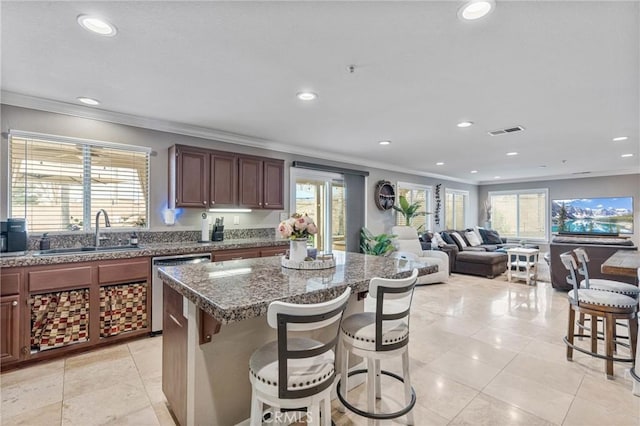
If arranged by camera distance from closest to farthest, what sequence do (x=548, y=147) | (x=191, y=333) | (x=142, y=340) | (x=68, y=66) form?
(x=191, y=333) < (x=68, y=66) < (x=142, y=340) < (x=548, y=147)

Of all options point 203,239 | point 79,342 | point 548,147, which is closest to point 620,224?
point 548,147

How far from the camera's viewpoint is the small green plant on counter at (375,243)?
5.79 meters

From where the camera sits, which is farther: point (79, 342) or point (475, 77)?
point (79, 342)

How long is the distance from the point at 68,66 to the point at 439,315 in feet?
14.8

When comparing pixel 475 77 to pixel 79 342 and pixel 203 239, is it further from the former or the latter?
pixel 79 342

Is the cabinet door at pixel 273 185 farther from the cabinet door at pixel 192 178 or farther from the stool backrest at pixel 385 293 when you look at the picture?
the stool backrest at pixel 385 293

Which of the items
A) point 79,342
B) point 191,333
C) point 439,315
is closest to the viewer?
point 191,333

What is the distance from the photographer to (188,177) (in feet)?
12.1

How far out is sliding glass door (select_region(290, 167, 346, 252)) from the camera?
5.21 meters

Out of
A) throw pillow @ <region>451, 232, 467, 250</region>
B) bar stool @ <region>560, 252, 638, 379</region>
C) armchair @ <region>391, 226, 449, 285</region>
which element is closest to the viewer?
bar stool @ <region>560, 252, 638, 379</region>

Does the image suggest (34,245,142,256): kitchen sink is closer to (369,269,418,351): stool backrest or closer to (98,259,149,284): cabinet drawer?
(98,259,149,284): cabinet drawer

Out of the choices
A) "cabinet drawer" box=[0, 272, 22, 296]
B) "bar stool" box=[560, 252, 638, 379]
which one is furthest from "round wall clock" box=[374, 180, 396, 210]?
"cabinet drawer" box=[0, 272, 22, 296]

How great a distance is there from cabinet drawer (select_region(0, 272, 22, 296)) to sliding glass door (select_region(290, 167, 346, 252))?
3.29 meters

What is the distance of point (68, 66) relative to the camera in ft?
7.57
